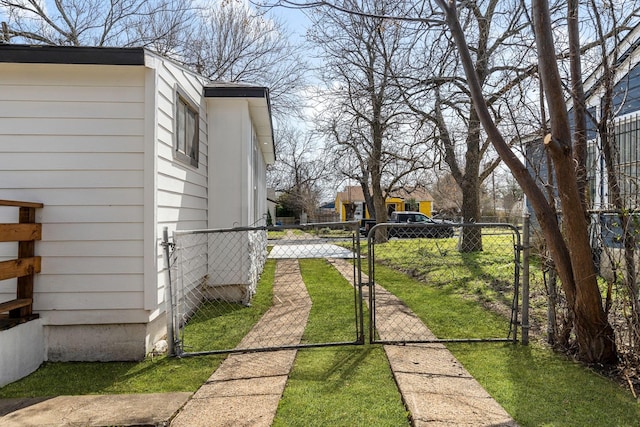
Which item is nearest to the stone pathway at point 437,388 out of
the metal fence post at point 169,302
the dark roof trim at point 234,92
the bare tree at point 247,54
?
the metal fence post at point 169,302

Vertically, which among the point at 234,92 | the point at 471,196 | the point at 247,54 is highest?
the point at 247,54

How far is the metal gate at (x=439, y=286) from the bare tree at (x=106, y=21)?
490 inches

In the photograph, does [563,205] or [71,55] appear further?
[71,55]

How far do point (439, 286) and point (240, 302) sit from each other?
3.76m

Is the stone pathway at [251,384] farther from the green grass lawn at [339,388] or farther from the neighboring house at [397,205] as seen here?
the neighboring house at [397,205]

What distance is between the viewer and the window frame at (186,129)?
496cm

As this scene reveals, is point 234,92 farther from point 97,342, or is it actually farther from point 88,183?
point 97,342

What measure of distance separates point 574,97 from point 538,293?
3.54 m

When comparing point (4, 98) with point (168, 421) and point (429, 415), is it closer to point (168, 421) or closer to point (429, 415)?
point (168, 421)

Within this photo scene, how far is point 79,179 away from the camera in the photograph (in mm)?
4098

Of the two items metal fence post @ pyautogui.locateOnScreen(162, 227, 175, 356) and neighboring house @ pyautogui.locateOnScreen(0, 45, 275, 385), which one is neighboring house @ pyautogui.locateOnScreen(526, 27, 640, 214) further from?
neighboring house @ pyautogui.locateOnScreen(0, 45, 275, 385)

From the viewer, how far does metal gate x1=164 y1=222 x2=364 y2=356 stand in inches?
168

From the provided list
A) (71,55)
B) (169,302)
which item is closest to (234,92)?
(71,55)

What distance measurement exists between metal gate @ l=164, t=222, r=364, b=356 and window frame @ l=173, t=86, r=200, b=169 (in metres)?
1.03
